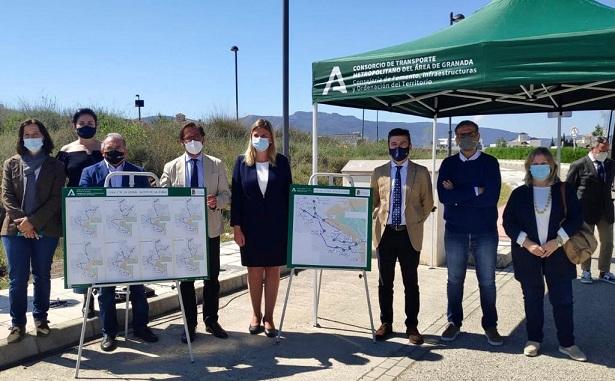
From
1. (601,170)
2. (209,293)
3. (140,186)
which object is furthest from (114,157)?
(601,170)

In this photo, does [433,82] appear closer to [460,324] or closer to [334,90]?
[334,90]

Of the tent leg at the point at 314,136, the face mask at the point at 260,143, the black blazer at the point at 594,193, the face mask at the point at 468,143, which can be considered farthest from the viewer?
the black blazer at the point at 594,193

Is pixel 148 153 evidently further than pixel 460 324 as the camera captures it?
Yes

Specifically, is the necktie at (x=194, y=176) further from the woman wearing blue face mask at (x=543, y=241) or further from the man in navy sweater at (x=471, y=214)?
the woman wearing blue face mask at (x=543, y=241)

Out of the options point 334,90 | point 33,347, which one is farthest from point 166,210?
point 334,90

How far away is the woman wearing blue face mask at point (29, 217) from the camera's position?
15.1 feet

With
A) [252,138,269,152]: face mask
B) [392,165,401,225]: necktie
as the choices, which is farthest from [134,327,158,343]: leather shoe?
[392,165,401,225]: necktie

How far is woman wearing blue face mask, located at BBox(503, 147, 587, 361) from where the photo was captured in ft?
15.2

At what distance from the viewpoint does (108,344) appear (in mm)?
4918

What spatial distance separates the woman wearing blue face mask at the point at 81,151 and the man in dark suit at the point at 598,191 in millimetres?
6091

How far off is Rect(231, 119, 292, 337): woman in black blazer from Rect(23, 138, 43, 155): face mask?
5.80ft

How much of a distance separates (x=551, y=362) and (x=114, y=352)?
12.9 ft

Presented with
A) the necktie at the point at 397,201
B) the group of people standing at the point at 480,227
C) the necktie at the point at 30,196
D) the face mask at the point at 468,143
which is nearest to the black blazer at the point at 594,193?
the group of people standing at the point at 480,227

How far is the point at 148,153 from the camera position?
53.8ft
